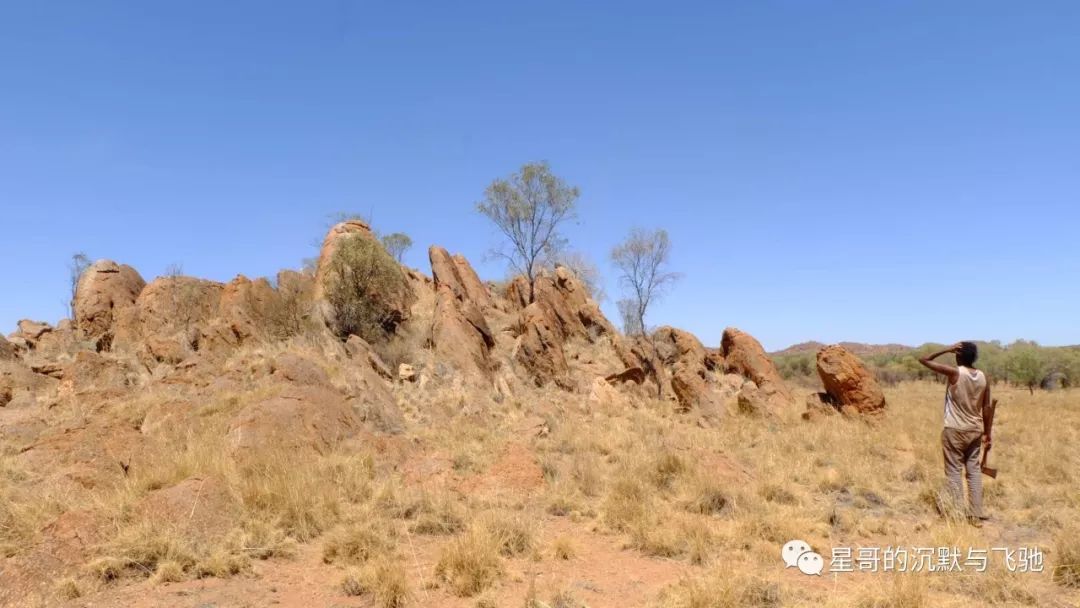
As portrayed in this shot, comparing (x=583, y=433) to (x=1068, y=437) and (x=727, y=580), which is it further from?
(x=1068, y=437)

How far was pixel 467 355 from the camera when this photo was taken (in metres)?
15.4

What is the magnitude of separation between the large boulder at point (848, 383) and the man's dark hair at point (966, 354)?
7422 millimetres

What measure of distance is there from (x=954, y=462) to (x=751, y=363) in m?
11.4

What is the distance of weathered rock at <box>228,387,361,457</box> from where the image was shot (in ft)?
27.4

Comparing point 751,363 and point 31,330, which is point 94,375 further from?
point 751,363

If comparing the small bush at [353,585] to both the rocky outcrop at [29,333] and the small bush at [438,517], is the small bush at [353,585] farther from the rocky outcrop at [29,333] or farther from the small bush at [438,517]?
the rocky outcrop at [29,333]

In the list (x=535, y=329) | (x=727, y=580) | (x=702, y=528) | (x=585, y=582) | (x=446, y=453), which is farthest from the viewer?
(x=535, y=329)

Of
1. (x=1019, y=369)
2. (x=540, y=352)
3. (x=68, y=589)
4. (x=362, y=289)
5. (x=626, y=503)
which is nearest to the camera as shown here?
(x=68, y=589)

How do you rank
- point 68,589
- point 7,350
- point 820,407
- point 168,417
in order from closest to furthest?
point 68,589
point 168,417
point 820,407
point 7,350

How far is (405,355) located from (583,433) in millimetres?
5824

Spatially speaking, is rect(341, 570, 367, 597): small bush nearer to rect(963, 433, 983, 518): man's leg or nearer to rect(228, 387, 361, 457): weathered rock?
rect(228, 387, 361, 457): weathered rock

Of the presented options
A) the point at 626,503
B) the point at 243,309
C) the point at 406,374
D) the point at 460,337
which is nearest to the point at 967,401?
the point at 626,503

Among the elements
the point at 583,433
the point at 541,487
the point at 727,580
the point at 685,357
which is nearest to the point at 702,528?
the point at 727,580

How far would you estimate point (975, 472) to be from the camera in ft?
22.0
